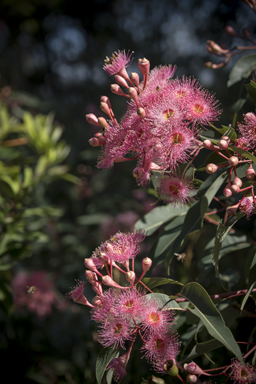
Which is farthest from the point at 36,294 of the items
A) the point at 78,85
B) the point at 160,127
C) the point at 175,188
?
the point at 78,85

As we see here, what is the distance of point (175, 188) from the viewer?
2.18ft

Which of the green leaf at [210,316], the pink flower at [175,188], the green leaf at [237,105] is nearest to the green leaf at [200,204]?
the pink flower at [175,188]

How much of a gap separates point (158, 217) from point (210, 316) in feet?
1.23

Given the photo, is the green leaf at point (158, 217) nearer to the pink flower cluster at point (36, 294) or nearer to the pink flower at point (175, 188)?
the pink flower at point (175, 188)

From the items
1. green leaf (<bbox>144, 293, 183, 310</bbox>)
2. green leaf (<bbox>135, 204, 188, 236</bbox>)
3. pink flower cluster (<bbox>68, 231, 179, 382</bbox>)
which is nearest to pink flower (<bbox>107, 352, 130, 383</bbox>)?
pink flower cluster (<bbox>68, 231, 179, 382</bbox>)

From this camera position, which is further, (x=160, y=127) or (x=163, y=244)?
(x=163, y=244)

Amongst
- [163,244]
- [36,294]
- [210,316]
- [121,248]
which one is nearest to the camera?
[210,316]

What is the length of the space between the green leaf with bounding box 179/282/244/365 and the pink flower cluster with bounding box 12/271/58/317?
5.47 ft

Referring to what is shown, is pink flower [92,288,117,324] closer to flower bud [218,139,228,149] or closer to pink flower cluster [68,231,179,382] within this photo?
pink flower cluster [68,231,179,382]

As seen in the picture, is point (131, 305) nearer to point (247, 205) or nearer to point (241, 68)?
point (247, 205)

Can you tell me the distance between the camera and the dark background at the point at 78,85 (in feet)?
5.77

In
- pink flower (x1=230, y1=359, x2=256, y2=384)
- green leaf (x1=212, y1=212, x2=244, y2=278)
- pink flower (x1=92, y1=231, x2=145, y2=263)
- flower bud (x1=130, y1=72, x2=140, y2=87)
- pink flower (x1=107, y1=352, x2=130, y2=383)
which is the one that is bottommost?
pink flower (x1=107, y1=352, x2=130, y2=383)

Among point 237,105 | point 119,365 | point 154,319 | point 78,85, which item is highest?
point 237,105

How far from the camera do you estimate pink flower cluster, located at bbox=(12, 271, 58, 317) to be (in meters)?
2.07
